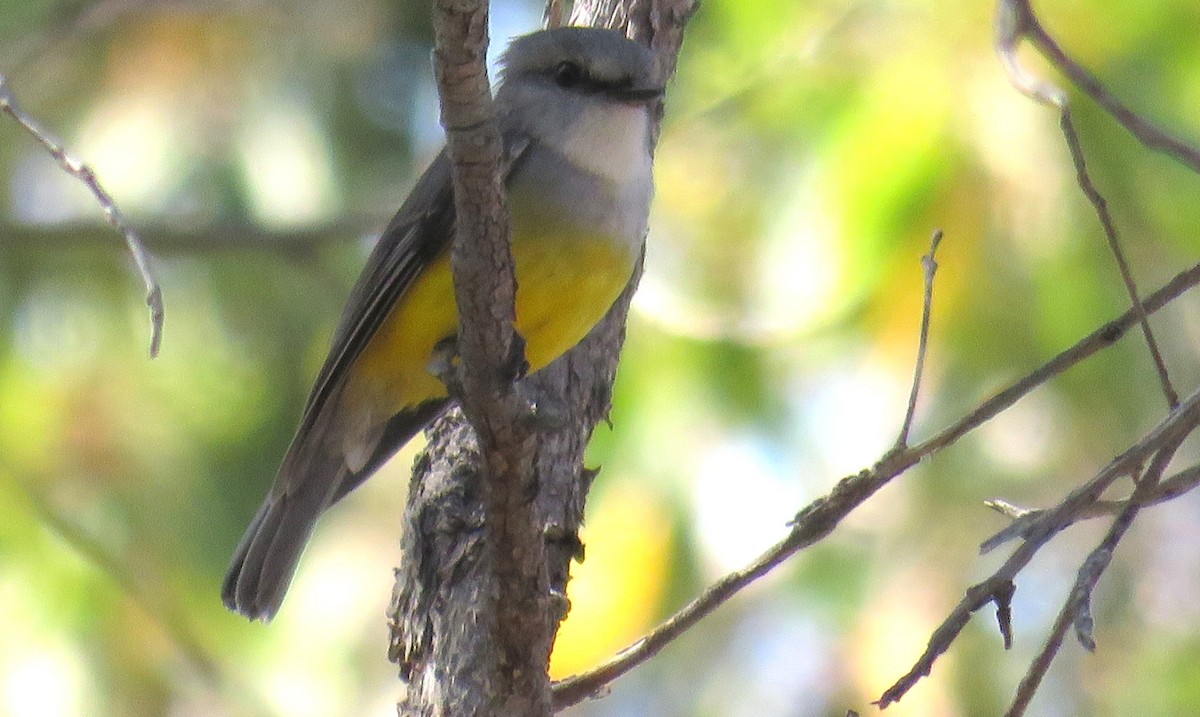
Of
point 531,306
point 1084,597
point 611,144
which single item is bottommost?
point 1084,597

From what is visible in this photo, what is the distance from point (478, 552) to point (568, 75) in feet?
4.53

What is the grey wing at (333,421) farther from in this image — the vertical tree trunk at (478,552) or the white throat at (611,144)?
the vertical tree trunk at (478,552)

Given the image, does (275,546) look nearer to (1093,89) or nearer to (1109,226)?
(1109,226)

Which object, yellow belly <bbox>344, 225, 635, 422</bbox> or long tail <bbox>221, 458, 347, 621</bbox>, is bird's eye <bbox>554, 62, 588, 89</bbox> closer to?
yellow belly <bbox>344, 225, 635, 422</bbox>

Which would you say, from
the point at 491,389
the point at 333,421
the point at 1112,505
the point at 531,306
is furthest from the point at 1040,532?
the point at 333,421

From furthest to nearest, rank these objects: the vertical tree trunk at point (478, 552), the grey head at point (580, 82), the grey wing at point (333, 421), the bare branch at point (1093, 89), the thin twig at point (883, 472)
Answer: the grey head at point (580, 82) < the grey wing at point (333, 421) < the vertical tree trunk at point (478, 552) < the thin twig at point (883, 472) < the bare branch at point (1093, 89)

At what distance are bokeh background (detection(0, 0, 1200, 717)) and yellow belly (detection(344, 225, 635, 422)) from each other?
1.29 meters

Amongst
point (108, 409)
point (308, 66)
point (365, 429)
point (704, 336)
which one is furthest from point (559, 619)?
point (308, 66)

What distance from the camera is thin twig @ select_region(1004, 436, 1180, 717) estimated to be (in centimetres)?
246

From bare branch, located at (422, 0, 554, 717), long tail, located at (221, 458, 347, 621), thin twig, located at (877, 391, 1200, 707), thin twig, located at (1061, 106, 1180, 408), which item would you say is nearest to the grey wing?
A: long tail, located at (221, 458, 347, 621)

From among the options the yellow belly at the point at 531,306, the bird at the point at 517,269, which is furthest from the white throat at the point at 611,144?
the yellow belly at the point at 531,306

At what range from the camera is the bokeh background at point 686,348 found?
4.75 m

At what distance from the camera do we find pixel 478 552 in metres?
3.76

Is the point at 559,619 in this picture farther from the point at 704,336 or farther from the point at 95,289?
the point at 95,289
